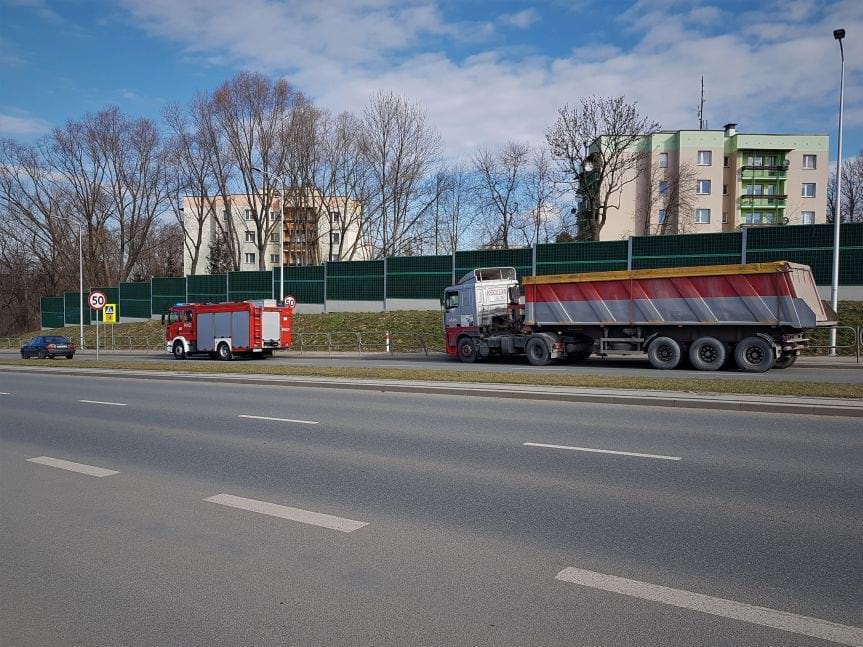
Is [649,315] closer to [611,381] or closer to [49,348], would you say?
[611,381]

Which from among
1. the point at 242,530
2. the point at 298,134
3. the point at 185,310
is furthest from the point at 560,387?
the point at 298,134

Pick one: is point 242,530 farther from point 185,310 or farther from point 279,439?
point 185,310

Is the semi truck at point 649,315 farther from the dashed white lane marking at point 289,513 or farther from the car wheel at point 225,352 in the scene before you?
the dashed white lane marking at point 289,513

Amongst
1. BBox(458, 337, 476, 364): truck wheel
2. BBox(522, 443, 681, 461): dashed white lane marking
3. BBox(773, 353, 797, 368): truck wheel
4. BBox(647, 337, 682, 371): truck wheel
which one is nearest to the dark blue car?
BBox(458, 337, 476, 364): truck wheel

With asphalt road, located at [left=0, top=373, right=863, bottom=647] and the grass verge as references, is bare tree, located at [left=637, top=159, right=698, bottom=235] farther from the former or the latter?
asphalt road, located at [left=0, top=373, right=863, bottom=647]

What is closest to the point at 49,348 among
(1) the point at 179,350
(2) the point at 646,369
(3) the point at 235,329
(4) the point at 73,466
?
(1) the point at 179,350

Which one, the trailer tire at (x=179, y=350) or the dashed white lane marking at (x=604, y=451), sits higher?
the dashed white lane marking at (x=604, y=451)

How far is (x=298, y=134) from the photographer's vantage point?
53.6 metres

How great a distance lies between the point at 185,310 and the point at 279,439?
28.4 m

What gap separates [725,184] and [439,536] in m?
71.9

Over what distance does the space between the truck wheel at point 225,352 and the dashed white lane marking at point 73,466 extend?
83.0 ft

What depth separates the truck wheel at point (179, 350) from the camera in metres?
35.7

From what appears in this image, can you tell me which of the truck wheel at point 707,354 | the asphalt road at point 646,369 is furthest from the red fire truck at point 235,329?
the truck wheel at point 707,354

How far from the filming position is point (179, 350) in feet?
118
